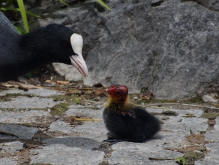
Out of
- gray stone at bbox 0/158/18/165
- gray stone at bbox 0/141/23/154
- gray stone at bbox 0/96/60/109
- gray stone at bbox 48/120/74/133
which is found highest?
gray stone at bbox 0/158/18/165

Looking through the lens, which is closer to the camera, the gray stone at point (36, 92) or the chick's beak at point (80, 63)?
the chick's beak at point (80, 63)

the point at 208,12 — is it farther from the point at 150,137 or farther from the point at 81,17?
the point at 150,137

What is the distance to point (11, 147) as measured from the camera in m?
3.73

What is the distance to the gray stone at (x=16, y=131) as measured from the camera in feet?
13.3

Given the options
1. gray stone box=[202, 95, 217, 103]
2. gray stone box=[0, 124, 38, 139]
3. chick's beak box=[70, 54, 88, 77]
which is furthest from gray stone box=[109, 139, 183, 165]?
gray stone box=[202, 95, 217, 103]

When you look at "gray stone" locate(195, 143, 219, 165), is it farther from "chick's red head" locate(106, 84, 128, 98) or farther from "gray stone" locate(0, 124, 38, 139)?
"gray stone" locate(0, 124, 38, 139)

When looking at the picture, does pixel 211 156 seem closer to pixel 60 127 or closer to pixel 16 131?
pixel 60 127

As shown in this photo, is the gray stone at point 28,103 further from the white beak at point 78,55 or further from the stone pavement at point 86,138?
the white beak at point 78,55

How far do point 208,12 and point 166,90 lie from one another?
0.95 metres

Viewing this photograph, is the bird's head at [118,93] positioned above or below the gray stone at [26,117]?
above

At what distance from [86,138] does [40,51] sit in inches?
30.5

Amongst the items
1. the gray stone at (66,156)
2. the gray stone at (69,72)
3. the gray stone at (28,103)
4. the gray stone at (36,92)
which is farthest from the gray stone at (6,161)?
the gray stone at (69,72)

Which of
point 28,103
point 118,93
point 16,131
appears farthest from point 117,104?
point 28,103

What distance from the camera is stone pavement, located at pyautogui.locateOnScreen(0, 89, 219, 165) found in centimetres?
346
